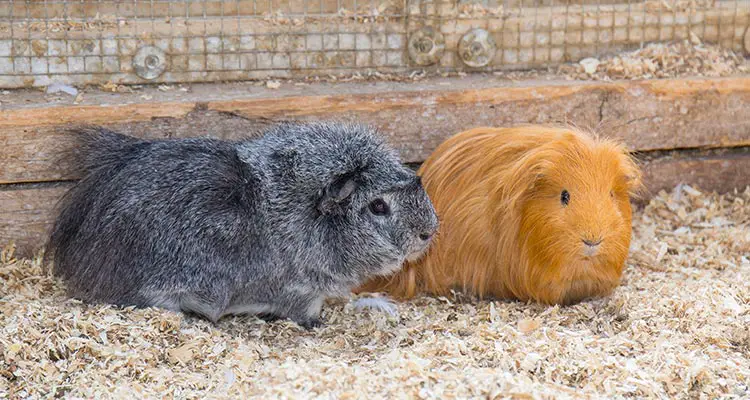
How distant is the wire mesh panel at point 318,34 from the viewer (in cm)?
422

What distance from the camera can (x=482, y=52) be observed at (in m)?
4.60

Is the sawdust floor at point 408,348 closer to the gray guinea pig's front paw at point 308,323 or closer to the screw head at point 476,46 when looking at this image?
the gray guinea pig's front paw at point 308,323

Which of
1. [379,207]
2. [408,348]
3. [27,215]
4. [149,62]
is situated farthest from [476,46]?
[27,215]

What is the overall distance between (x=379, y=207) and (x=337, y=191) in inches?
7.1

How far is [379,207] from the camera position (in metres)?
3.58

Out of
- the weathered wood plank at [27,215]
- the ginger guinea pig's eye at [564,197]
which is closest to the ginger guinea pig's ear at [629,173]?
the ginger guinea pig's eye at [564,197]

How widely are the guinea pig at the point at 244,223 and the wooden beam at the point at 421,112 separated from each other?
0.46m

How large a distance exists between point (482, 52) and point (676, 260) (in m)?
1.31

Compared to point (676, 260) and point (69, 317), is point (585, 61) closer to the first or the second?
point (676, 260)

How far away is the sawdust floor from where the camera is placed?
2992 mm

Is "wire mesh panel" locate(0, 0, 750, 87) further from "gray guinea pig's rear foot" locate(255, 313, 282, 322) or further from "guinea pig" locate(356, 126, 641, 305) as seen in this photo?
"gray guinea pig's rear foot" locate(255, 313, 282, 322)

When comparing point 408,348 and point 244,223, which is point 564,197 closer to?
point 408,348

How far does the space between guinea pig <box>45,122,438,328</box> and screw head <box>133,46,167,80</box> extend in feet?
2.46

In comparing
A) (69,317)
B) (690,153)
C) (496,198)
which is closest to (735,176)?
(690,153)
